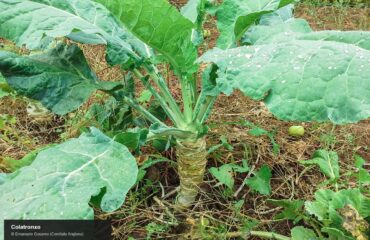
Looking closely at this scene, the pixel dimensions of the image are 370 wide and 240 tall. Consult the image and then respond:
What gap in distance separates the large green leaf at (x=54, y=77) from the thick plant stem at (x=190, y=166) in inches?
16.2

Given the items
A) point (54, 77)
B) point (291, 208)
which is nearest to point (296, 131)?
point (291, 208)

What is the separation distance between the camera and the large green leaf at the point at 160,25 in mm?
1567

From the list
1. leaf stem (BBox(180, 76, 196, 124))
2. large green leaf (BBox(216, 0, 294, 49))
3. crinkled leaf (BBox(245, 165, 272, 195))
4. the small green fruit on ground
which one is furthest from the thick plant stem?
the small green fruit on ground

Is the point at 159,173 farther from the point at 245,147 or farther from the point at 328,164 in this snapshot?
the point at 328,164

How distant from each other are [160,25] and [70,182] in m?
0.62

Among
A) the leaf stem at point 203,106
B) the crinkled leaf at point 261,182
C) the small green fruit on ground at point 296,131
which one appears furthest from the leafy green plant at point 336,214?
the small green fruit on ground at point 296,131

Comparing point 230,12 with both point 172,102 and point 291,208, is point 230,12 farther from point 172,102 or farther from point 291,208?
point 291,208

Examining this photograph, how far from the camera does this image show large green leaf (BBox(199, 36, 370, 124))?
1273 mm

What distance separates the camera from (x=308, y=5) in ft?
12.7

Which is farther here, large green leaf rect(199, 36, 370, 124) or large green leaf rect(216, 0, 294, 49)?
large green leaf rect(216, 0, 294, 49)

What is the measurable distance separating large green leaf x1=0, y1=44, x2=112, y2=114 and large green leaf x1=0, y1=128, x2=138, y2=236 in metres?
0.34

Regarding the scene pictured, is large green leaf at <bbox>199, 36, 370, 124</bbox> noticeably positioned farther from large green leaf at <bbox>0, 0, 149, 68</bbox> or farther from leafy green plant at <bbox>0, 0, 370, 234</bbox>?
large green leaf at <bbox>0, 0, 149, 68</bbox>

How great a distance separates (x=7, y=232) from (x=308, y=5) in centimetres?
332
